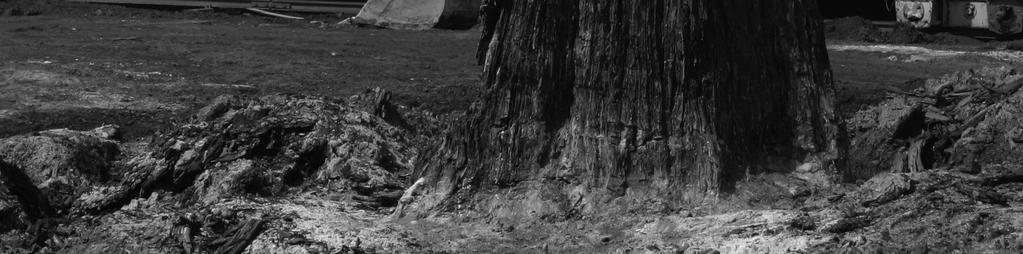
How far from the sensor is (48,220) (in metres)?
6.18

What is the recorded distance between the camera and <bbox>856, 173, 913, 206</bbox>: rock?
4.73m

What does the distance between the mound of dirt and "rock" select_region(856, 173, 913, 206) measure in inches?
393

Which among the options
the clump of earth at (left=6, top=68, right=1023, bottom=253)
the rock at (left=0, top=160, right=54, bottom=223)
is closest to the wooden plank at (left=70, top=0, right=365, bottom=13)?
the clump of earth at (left=6, top=68, right=1023, bottom=253)

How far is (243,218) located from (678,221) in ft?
6.40

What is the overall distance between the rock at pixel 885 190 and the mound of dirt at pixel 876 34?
9972mm

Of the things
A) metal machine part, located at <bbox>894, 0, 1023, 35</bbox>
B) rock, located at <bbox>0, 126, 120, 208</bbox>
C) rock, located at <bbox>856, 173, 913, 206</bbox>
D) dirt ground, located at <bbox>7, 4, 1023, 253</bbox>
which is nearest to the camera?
rock, located at <bbox>856, 173, 913, 206</bbox>

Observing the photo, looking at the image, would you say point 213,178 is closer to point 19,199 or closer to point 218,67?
point 19,199

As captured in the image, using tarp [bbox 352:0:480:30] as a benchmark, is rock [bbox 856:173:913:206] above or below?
below

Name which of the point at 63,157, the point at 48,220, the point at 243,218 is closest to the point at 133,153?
the point at 63,157

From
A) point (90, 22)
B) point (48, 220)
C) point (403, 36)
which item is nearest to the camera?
point (48, 220)

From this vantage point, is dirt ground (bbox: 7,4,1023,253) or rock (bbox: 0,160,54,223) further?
rock (bbox: 0,160,54,223)

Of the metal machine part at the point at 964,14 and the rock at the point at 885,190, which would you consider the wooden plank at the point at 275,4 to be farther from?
the rock at the point at 885,190

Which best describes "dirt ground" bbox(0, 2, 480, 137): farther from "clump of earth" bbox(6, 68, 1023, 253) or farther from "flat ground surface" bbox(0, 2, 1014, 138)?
"clump of earth" bbox(6, 68, 1023, 253)

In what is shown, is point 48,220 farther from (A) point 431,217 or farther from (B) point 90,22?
(B) point 90,22
